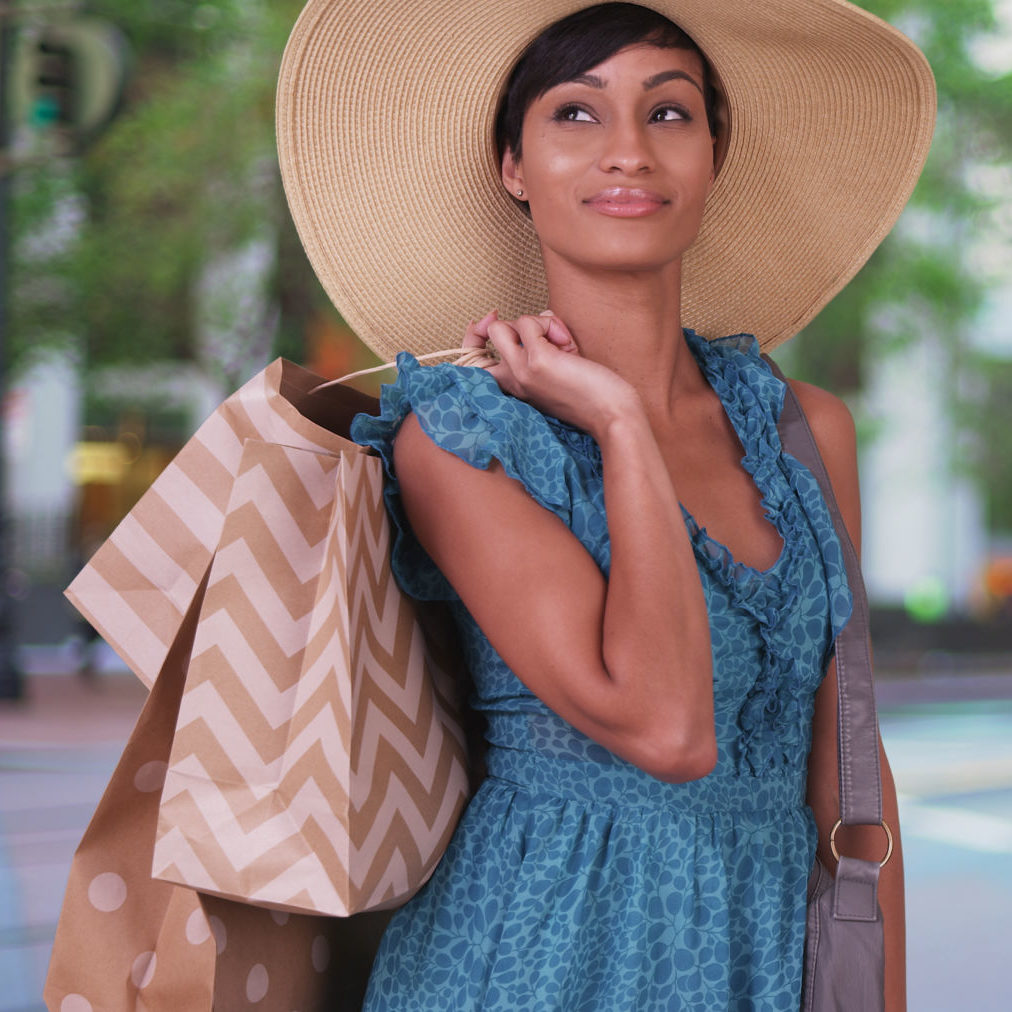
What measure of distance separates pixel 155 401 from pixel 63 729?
9577 mm

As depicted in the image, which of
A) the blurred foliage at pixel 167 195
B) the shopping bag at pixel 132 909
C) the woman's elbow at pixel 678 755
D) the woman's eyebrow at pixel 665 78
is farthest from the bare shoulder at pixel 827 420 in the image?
the blurred foliage at pixel 167 195

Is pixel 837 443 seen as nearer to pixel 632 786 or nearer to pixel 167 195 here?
pixel 632 786

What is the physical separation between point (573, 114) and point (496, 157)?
Answer: 26 cm

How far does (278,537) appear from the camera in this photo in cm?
148

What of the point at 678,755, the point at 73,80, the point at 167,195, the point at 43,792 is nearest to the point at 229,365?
the point at 167,195

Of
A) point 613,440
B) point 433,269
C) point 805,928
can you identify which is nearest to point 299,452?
point 613,440

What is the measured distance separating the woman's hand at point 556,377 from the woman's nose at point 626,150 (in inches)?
8.4

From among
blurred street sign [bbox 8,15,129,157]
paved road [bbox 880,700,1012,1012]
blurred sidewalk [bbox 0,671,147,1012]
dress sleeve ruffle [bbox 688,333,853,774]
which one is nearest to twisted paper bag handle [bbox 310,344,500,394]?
dress sleeve ruffle [bbox 688,333,853,774]

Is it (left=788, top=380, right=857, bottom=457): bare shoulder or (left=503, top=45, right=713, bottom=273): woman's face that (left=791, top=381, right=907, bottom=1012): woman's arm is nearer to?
(left=788, top=380, right=857, bottom=457): bare shoulder

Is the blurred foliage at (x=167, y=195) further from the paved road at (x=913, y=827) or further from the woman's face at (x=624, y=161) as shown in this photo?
the woman's face at (x=624, y=161)

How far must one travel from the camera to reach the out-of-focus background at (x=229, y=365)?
7875 mm

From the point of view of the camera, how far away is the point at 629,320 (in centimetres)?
188

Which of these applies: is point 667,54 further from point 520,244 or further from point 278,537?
point 278,537

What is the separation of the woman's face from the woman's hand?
13cm
